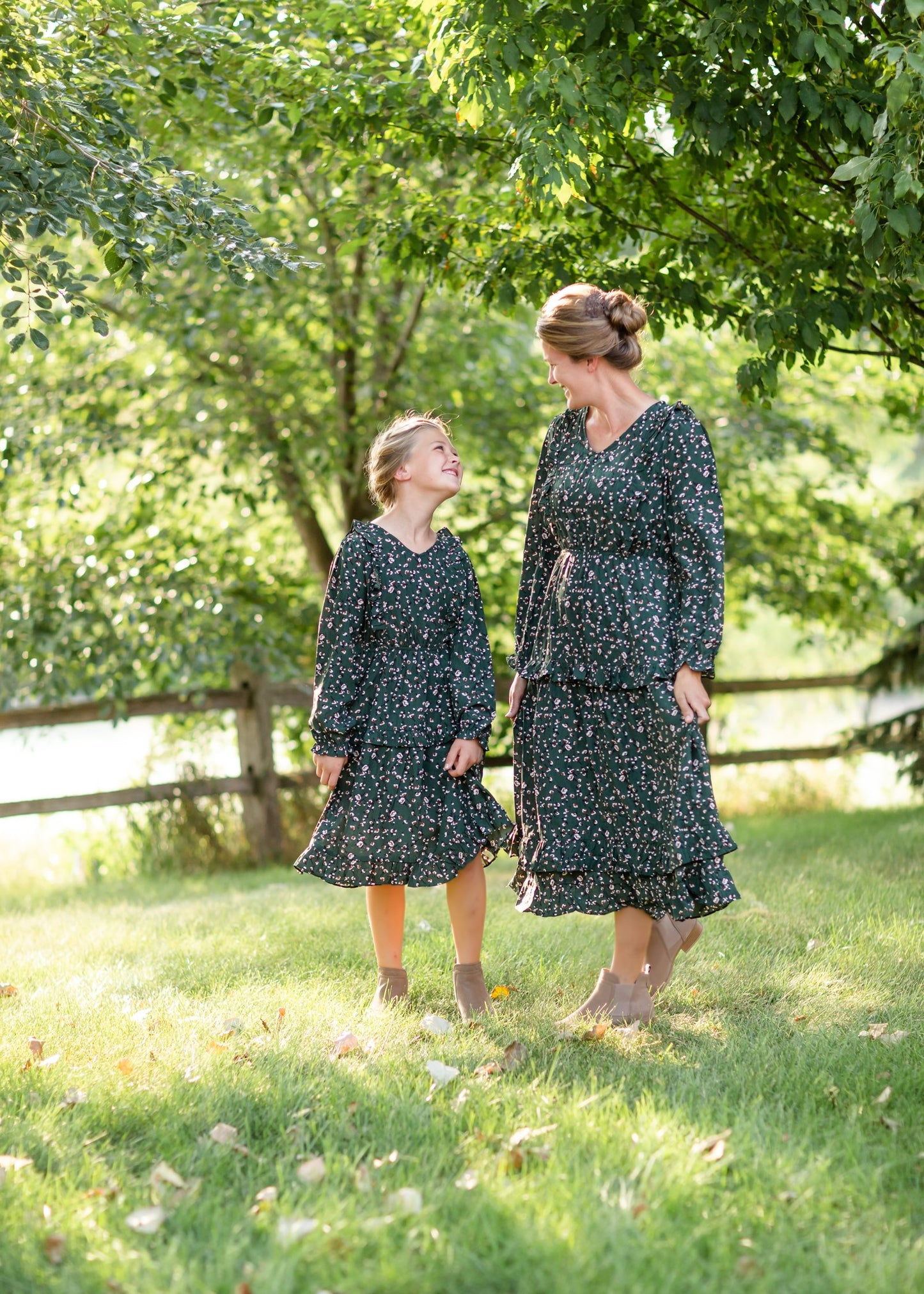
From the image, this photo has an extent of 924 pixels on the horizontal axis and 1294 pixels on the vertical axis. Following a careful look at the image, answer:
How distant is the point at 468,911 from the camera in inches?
140

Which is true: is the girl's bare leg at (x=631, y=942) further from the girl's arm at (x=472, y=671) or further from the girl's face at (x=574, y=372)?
the girl's face at (x=574, y=372)

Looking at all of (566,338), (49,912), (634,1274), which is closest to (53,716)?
(49,912)

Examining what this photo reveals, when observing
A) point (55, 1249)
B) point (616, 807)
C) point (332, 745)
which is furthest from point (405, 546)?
point (55, 1249)

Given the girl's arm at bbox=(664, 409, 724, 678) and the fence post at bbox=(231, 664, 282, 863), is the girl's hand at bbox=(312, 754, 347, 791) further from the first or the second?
the fence post at bbox=(231, 664, 282, 863)

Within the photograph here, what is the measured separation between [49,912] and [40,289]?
3.84 m

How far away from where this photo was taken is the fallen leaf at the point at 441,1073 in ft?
9.21

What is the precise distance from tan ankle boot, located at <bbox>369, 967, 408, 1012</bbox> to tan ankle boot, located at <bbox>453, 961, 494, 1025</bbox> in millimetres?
161

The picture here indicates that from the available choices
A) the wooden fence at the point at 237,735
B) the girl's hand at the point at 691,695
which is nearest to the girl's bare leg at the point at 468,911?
the girl's hand at the point at 691,695

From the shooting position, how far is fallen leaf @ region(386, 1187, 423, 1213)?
215 cm

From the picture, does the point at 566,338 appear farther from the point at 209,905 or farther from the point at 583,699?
the point at 209,905

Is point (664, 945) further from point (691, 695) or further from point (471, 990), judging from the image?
point (691, 695)

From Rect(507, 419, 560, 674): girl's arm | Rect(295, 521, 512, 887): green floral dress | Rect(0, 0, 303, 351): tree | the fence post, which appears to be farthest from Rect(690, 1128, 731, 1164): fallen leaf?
the fence post

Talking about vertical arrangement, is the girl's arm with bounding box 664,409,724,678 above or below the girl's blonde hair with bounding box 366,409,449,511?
below

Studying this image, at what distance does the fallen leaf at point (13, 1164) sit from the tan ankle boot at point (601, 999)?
149 centimetres
